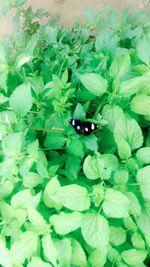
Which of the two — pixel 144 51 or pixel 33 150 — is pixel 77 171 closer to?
pixel 33 150

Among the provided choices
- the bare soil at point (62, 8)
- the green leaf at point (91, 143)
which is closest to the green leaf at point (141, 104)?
the green leaf at point (91, 143)

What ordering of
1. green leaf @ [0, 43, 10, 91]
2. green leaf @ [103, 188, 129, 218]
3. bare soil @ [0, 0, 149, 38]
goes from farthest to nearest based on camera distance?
bare soil @ [0, 0, 149, 38] < green leaf @ [0, 43, 10, 91] < green leaf @ [103, 188, 129, 218]

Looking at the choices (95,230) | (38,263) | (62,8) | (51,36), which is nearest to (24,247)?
(38,263)

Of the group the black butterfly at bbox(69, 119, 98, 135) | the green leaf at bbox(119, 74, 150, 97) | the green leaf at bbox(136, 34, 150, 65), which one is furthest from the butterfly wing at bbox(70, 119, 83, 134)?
the green leaf at bbox(136, 34, 150, 65)

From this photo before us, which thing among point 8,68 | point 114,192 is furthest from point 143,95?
point 8,68

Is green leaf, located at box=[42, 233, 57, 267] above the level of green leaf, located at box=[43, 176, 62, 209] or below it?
below

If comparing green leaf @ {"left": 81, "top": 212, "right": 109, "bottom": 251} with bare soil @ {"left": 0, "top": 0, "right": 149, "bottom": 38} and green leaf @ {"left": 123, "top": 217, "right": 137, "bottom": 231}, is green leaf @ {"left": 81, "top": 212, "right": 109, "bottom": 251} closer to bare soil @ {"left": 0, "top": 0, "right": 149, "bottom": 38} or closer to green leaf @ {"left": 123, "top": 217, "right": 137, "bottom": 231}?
green leaf @ {"left": 123, "top": 217, "right": 137, "bottom": 231}

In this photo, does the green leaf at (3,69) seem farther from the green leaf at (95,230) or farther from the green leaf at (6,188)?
the green leaf at (95,230)
